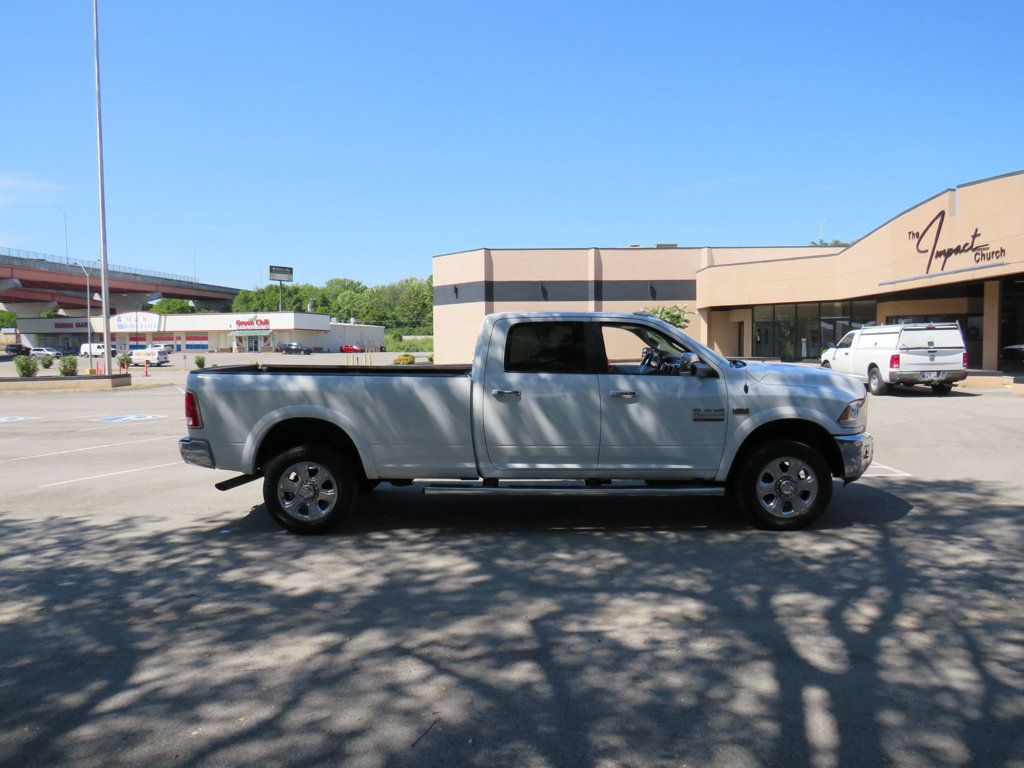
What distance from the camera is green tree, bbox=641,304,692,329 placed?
4753 cm

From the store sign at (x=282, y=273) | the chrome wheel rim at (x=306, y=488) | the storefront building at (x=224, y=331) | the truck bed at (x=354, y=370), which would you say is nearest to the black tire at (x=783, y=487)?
the truck bed at (x=354, y=370)

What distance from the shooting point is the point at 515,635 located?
15.9 feet

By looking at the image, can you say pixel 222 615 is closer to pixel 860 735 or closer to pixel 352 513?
pixel 352 513

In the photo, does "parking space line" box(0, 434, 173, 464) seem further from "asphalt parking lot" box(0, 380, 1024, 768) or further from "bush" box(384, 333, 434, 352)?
"bush" box(384, 333, 434, 352)

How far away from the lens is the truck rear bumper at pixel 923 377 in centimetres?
2097

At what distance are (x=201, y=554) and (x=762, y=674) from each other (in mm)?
4610

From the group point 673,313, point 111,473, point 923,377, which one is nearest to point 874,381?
point 923,377

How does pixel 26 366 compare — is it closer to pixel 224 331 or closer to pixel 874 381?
pixel 874 381

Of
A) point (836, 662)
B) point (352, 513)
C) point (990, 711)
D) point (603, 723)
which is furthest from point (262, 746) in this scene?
point (352, 513)

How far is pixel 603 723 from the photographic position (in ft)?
12.2

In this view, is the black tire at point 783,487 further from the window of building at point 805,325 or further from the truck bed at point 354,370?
the window of building at point 805,325

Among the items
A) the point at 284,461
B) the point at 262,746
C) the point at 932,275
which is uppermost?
Result: the point at 932,275

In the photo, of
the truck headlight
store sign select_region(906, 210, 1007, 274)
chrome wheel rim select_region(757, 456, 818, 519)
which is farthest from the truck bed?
store sign select_region(906, 210, 1007, 274)

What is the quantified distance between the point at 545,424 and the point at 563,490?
60 centimetres
